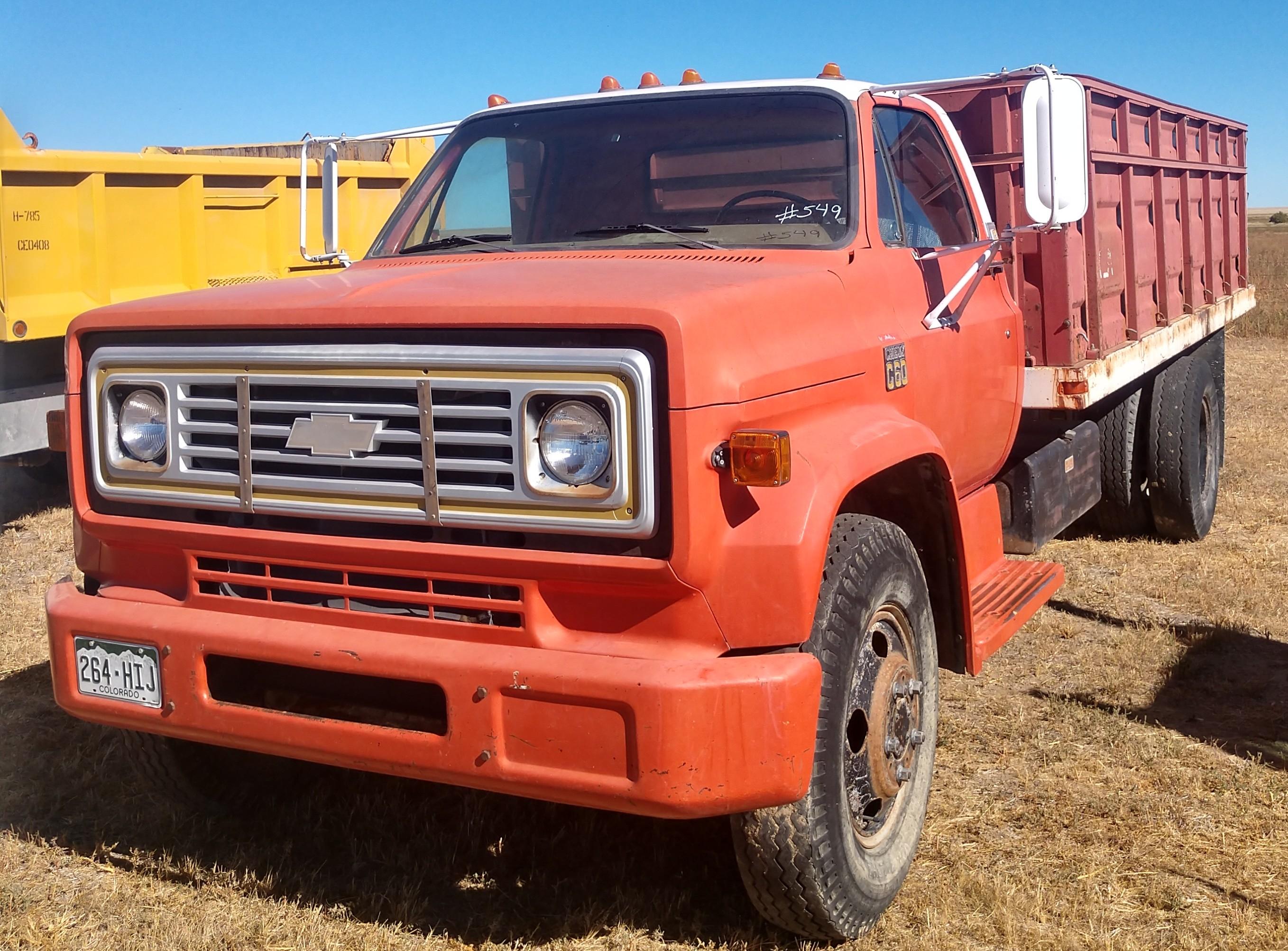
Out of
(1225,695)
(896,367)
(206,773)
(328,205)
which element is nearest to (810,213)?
(896,367)

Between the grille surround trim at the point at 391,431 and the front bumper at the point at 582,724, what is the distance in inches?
11.4

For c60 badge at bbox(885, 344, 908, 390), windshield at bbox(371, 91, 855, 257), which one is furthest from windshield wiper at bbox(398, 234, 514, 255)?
c60 badge at bbox(885, 344, 908, 390)

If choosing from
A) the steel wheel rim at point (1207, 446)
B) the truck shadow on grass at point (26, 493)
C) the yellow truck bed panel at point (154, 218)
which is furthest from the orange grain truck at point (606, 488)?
the truck shadow on grass at point (26, 493)

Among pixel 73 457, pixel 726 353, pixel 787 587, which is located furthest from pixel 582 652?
pixel 73 457

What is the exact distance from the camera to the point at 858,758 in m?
3.20

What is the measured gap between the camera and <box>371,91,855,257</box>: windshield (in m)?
3.81

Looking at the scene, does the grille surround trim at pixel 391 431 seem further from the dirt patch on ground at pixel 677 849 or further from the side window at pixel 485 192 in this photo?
the side window at pixel 485 192

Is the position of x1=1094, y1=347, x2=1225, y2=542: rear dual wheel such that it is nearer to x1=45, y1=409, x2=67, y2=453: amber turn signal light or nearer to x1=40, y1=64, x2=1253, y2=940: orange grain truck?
x1=40, y1=64, x2=1253, y2=940: orange grain truck

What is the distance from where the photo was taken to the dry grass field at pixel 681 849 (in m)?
3.32

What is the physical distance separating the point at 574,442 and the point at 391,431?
0.45m

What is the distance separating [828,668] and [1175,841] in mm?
1587

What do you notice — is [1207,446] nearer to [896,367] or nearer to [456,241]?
[896,367]

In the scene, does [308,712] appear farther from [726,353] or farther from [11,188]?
[11,188]

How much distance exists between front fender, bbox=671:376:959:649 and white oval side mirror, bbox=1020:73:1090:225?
1131mm
